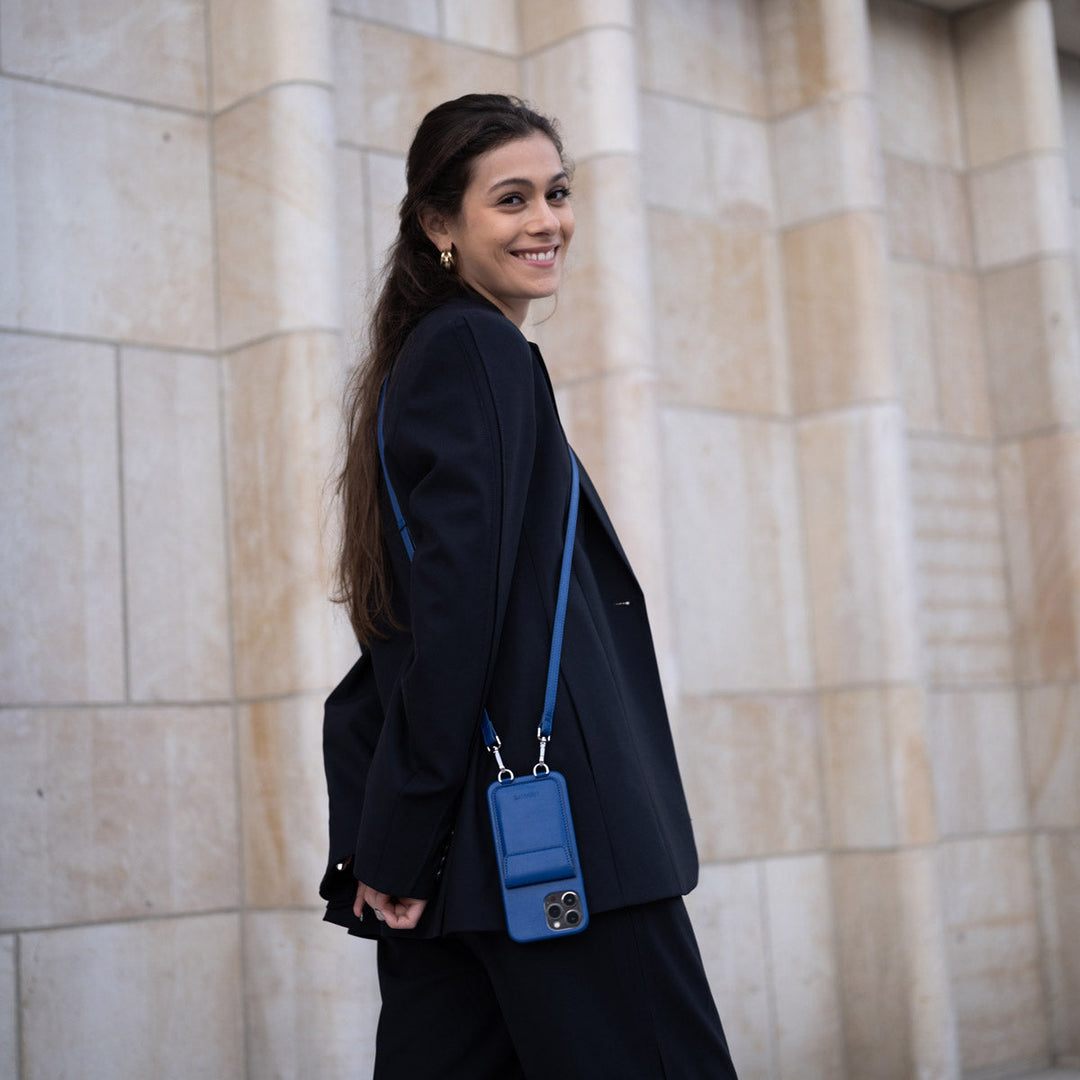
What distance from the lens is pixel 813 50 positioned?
6000mm

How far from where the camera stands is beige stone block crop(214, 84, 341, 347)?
4359 mm

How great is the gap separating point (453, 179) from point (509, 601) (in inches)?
30.2

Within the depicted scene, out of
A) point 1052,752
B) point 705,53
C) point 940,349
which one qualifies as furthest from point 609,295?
point 1052,752

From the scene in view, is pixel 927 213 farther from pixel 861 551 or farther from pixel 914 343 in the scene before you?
pixel 861 551

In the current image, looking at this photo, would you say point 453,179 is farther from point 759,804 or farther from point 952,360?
point 952,360

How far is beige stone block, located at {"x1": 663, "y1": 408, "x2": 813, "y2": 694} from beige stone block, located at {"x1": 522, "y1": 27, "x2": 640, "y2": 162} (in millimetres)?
1003

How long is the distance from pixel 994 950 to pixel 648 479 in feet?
8.40

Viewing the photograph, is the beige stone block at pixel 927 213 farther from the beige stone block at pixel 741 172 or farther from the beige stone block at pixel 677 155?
the beige stone block at pixel 677 155

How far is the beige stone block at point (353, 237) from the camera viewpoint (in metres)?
4.85

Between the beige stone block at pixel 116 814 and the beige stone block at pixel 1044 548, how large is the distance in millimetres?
3494

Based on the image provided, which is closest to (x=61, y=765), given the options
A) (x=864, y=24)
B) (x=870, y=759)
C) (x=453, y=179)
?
(x=453, y=179)

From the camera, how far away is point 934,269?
21.8 ft

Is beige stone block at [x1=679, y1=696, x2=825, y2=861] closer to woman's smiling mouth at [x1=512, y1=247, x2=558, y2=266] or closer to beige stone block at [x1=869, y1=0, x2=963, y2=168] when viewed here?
beige stone block at [x1=869, y1=0, x2=963, y2=168]

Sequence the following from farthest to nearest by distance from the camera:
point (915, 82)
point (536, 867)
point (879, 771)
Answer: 1. point (915, 82)
2. point (879, 771)
3. point (536, 867)
